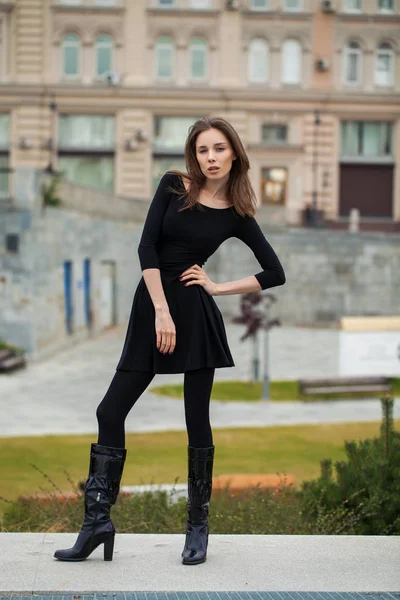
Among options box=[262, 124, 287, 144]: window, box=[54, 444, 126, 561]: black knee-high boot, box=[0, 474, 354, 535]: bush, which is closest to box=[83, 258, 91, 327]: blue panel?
box=[262, 124, 287, 144]: window

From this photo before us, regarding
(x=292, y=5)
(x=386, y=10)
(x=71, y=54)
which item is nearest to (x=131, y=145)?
(x=71, y=54)

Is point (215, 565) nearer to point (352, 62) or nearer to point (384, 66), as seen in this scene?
point (352, 62)

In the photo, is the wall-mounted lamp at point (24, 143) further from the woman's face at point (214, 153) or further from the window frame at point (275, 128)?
the woman's face at point (214, 153)

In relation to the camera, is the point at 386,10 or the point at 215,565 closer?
the point at 215,565

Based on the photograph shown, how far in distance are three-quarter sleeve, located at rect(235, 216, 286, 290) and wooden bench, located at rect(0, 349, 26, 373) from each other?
727 inches

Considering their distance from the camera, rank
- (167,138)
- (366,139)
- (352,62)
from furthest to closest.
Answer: (366,139) < (352,62) < (167,138)

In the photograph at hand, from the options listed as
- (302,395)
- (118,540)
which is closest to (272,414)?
(302,395)

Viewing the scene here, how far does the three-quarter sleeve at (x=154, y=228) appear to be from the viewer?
529cm

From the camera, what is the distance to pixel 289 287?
116ft

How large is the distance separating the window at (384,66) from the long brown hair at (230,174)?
41.3 metres

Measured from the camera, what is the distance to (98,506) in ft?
17.0

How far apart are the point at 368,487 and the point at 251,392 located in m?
16.4

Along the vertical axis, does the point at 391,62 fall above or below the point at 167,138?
above

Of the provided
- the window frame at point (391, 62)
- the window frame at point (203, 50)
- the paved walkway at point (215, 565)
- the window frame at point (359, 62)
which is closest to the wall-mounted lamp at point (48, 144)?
the window frame at point (203, 50)
